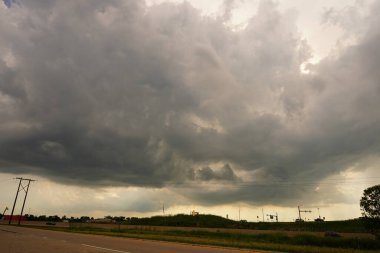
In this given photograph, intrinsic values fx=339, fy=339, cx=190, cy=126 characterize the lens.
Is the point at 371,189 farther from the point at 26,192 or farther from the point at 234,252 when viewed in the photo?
the point at 26,192


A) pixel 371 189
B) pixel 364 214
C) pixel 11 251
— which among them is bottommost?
pixel 11 251

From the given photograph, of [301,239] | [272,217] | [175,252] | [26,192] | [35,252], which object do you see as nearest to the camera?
[35,252]

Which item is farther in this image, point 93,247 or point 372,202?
point 372,202

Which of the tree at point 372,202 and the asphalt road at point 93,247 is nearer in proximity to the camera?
the asphalt road at point 93,247

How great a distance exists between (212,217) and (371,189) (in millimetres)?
111815

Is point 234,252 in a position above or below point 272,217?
below

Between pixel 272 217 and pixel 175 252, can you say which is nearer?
pixel 175 252

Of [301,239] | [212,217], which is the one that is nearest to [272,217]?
[212,217]

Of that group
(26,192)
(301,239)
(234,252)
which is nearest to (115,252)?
(234,252)

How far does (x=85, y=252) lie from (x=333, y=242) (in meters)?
44.0

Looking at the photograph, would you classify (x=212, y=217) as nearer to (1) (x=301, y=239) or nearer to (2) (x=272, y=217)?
(2) (x=272, y=217)

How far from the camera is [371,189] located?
199 ft

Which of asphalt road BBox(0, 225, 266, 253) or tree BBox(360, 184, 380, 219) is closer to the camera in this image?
asphalt road BBox(0, 225, 266, 253)

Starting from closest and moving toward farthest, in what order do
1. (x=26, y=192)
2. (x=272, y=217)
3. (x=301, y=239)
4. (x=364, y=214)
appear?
(x=301, y=239) < (x=364, y=214) < (x=26, y=192) < (x=272, y=217)
